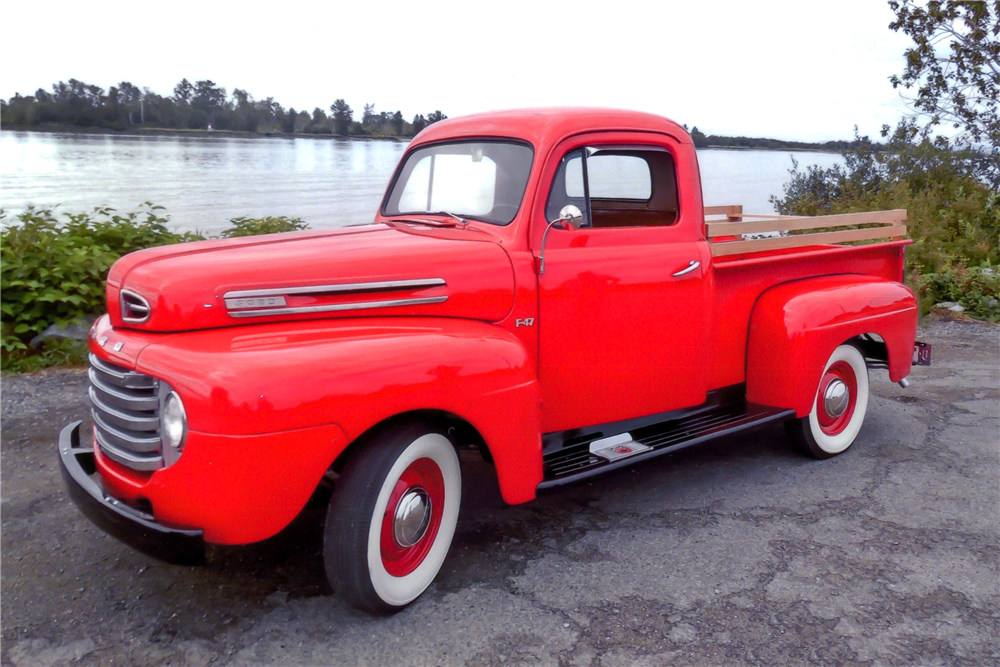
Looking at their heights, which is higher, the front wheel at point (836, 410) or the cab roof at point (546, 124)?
the cab roof at point (546, 124)

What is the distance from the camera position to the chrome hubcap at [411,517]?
2.95 metres

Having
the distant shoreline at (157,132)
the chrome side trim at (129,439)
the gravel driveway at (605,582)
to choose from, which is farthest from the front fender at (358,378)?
the distant shoreline at (157,132)

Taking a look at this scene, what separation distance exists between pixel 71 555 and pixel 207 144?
511 cm

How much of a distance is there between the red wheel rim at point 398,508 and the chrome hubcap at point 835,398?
2731mm

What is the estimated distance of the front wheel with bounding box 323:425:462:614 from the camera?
9.05 ft

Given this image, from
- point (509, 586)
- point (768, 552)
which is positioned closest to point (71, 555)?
point (509, 586)

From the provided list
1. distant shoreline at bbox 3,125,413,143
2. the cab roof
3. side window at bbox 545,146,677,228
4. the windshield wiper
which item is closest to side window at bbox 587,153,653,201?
side window at bbox 545,146,677,228

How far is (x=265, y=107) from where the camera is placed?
7.66 meters

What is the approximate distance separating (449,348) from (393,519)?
2.21ft

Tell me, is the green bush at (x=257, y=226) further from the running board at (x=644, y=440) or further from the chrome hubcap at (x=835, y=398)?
the chrome hubcap at (x=835, y=398)

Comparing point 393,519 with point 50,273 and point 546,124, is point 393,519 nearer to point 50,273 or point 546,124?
point 546,124

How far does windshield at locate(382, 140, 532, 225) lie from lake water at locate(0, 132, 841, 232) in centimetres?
218

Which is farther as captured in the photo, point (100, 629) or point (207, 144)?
point (207, 144)

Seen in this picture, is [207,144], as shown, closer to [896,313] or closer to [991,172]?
[896,313]
